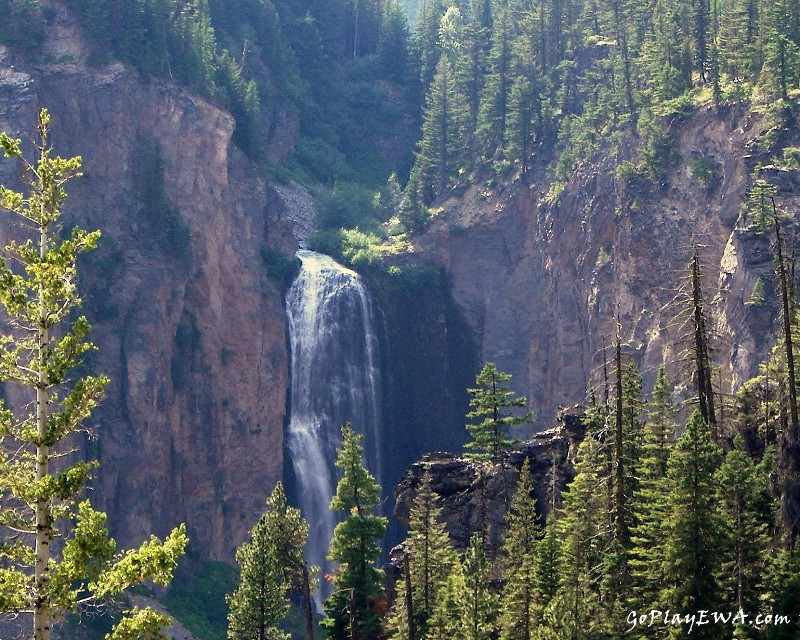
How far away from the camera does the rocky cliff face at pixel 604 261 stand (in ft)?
268

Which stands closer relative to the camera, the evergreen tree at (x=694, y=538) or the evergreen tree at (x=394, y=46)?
the evergreen tree at (x=694, y=538)

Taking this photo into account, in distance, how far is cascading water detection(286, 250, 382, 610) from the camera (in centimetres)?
9788

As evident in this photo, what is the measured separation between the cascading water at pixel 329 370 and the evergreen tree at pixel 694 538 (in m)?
54.6

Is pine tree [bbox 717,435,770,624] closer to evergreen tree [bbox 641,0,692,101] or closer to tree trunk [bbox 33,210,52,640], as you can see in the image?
tree trunk [bbox 33,210,52,640]

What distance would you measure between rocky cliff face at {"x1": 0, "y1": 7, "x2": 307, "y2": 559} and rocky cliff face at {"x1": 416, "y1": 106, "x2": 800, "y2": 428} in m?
15.6

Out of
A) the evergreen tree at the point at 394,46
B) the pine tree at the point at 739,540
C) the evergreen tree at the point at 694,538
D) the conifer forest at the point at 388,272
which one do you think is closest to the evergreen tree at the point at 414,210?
the conifer forest at the point at 388,272

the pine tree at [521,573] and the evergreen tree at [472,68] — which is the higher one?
the evergreen tree at [472,68]

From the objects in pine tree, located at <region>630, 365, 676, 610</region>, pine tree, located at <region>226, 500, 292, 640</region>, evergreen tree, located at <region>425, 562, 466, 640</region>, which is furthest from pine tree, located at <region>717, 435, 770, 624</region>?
pine tree, located at <region>226, 500, 292, 640</region>

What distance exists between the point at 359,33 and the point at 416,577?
91.3 m

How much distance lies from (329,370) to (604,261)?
20907mm

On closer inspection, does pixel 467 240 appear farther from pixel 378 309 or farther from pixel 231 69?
pixel 231 69

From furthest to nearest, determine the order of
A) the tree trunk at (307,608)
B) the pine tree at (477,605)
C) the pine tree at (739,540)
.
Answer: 1. the tree trunk at (307,608)
2. the pine tree at (477,605)
3. the pine tree at (739,540)

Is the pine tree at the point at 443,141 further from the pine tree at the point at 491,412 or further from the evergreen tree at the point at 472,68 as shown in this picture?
the pine tree at the point at 491,412

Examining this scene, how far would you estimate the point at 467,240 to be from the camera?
343 ft
